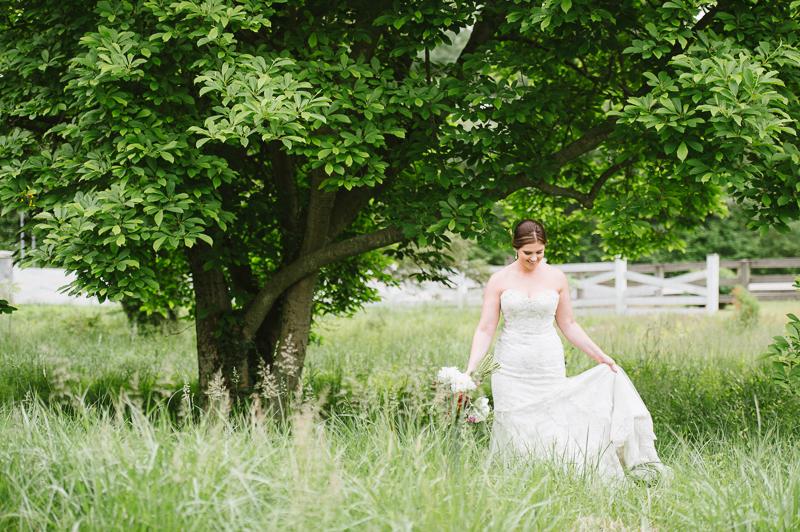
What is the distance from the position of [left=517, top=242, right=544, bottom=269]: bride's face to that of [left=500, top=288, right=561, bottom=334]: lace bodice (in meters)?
0.20

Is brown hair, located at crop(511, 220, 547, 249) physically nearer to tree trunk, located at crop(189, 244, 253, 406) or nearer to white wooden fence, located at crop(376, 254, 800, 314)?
tree trunk, located at crop(189, 244, 253, 406)

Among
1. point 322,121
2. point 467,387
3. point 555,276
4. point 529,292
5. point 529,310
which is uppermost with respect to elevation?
point 322,121

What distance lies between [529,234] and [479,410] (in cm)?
117

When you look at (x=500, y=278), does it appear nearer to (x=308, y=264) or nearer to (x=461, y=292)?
(x=308, y=264)

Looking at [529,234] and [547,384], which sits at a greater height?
[529,234]

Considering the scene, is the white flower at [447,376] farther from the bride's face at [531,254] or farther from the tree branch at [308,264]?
the tree branch at [308,264]

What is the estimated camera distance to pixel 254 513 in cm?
225

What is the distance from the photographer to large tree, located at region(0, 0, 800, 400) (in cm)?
344

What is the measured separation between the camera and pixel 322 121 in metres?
3.28

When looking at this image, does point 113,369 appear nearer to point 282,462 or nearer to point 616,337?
point 282,462

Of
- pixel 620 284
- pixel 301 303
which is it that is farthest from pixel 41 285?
pixel 620 284

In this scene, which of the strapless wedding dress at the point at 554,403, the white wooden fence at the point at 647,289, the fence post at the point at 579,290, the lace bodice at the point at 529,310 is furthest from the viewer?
the fence post at the point at 579,290

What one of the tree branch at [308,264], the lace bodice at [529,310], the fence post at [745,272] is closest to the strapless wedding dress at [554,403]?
the lace bodice at [529,310]

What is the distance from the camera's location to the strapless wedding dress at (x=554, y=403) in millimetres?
3707
